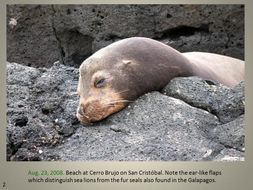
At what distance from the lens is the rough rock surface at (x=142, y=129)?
374 cm

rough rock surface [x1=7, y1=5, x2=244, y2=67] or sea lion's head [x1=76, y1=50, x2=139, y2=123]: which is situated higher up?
rough rock surface [x1=7, y1=5, x2=244, y2=67]

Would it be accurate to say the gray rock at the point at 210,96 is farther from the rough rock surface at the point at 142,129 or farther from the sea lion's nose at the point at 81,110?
the sea lion's nose at the point at 81,110

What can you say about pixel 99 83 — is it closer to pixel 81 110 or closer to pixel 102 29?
pixel 81 110

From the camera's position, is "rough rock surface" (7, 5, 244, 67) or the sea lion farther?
"rough rock surface" (7, 5, 244, 67)

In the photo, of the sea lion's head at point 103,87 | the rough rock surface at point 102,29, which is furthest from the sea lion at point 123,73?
the rough rock surface at point 102,29

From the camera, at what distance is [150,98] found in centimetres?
383

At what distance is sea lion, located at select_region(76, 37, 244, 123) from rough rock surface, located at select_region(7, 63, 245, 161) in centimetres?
6

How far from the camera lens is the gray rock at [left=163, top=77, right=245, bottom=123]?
3.84 meters

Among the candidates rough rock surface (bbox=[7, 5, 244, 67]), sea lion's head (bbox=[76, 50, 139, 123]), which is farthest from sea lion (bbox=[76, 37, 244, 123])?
rough rock surface (bbox=[7, 5, 244, 67])

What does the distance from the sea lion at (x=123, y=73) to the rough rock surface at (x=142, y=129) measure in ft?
0.20

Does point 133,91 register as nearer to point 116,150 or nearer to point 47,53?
point 116,150

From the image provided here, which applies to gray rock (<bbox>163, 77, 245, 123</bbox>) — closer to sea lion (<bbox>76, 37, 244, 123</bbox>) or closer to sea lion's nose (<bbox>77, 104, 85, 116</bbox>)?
sea lion (<bbox>76, 37, 244, 123</bbox>)

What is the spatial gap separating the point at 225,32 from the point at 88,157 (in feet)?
4.05

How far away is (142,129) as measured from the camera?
375cm
